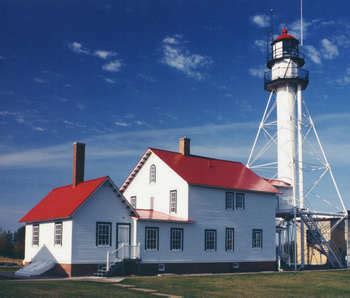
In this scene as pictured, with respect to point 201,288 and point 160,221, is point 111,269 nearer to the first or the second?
point 160,221

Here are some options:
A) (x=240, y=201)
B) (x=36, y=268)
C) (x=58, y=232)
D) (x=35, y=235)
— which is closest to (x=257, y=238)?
(x=240, y=201)

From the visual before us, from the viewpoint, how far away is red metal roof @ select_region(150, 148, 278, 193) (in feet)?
127

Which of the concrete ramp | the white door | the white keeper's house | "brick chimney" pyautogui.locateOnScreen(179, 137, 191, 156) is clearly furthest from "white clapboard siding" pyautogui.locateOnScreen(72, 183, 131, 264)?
"brick chimney" pyautogui.locateOnScreen(179, 137, 191, 156)

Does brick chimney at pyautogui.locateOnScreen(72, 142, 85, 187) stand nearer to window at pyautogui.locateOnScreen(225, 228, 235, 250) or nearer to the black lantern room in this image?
window at pyautogui.locateOnScreen(225, 228, 235, 250)

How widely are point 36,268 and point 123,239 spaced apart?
18.2ft

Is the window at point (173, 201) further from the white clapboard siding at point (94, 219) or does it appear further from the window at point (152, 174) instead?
the white clapboard siding at point (94, 219)

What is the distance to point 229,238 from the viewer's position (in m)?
39.4

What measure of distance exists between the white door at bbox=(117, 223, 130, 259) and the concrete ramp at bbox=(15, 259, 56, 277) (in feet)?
13.7

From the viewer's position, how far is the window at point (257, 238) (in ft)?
134

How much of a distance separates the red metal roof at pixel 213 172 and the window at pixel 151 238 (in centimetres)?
432

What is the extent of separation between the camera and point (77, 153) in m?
35.4

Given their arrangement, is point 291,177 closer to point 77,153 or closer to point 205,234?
point 205,234

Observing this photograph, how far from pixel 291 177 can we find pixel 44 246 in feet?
70.7

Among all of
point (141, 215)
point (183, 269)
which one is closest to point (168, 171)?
point (141, 215)
